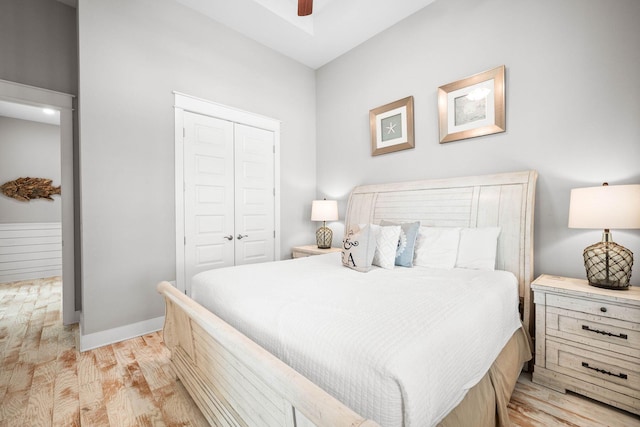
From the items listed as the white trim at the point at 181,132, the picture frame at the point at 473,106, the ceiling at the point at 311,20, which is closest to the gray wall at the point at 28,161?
the white trim at the point at 181,132

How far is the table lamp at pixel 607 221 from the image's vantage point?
5.25 feet

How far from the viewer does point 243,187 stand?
3.38m

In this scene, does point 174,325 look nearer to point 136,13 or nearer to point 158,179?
point 158,179

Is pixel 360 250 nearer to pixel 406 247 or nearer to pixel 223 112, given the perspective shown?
pixel 406 247

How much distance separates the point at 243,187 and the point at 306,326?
258cm

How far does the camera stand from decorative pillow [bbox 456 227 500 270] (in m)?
2.13

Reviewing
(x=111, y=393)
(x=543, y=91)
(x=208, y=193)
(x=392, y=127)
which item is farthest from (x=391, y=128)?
(x=111, y=393)

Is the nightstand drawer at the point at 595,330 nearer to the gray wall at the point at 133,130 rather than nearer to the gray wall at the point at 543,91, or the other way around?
the gray wall at the point at 543,91

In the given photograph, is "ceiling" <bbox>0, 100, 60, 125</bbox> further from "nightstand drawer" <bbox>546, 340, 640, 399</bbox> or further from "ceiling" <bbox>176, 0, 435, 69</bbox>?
"nightstand drawer" <bbox>546, 340, 640, 399</bbox>

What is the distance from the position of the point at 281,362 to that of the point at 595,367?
1.95 m

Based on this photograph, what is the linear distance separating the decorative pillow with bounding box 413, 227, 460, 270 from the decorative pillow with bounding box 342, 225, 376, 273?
1.58ft

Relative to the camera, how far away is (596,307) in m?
1.63

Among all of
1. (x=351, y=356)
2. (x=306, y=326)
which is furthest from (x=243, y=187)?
(x=351, y=356)

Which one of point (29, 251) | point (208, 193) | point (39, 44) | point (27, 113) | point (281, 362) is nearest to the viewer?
point (281, 362)
